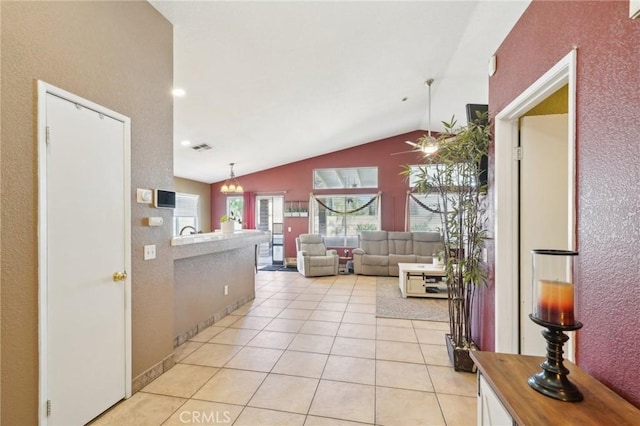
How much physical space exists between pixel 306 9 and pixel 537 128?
2.03m

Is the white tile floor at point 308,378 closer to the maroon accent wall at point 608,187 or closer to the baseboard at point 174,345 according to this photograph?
the baseboard at point 174,345

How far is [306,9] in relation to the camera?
2385 millimetres

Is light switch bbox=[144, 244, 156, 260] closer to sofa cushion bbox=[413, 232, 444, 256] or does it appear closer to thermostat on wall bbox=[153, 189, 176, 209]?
thermostat on wall bbox=[153, 189, 176, 209]

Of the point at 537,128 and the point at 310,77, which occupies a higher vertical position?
the point at 310,77

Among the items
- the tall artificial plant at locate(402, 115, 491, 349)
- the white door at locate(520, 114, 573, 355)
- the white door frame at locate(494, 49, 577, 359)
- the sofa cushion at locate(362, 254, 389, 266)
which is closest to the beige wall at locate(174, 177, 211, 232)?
the sofa cushion at locate(362, 254, 389, 266)

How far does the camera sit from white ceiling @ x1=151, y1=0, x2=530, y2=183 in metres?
2.42

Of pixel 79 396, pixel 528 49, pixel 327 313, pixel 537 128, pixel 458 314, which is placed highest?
pixel 528 49

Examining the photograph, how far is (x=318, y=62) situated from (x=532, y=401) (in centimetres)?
332

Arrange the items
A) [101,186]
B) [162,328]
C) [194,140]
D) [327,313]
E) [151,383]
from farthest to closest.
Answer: [194,140], [327,313], [162,328], [151,383], [101,186]

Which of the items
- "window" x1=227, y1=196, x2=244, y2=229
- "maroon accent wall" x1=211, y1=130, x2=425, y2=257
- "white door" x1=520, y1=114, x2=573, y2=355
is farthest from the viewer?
"window" x1=227, y1=196, x2=244, y2=229

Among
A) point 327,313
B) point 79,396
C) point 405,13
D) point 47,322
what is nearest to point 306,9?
point 405,13

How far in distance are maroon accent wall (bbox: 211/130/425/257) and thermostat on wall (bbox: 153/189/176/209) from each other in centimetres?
573

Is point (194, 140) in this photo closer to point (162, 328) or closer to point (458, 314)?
point (162, 328)

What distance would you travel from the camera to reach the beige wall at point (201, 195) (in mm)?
7818
